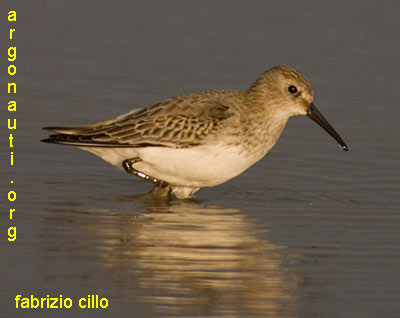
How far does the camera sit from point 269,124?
1438 centimetres

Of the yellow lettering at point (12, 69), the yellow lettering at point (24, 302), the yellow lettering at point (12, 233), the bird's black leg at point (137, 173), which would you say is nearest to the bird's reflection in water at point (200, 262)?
the bird's black leg at point (137, 173)

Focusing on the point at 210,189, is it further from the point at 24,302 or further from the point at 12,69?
the point at 24,302

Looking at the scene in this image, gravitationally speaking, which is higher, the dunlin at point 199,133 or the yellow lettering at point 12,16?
the yellow lettering at point 12,16

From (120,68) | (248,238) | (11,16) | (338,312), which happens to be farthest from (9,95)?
(338,312)

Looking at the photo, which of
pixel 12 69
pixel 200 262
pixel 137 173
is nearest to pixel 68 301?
pixel 200 262

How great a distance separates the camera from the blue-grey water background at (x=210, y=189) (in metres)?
10.7

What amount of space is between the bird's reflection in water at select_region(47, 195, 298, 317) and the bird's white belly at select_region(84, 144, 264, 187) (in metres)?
0.33

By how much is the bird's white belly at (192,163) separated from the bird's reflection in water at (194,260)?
331mm

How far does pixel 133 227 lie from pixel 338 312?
10.8ft

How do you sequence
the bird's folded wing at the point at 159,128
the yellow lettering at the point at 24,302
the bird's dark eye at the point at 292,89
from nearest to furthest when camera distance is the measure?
the yellow lettering at the point at 24,302 → the bird's folded wing at the point at 159,128 → the bird's dark eye at the point at 292,89

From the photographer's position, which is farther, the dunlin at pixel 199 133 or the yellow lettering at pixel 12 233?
the dunlin at pixel 199 133

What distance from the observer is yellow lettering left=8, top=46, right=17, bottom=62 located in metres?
18.6

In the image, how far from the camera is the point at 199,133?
1388 centimetres

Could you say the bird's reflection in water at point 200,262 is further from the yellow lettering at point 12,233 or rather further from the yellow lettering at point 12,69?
the yellow lettering at point 12,69
